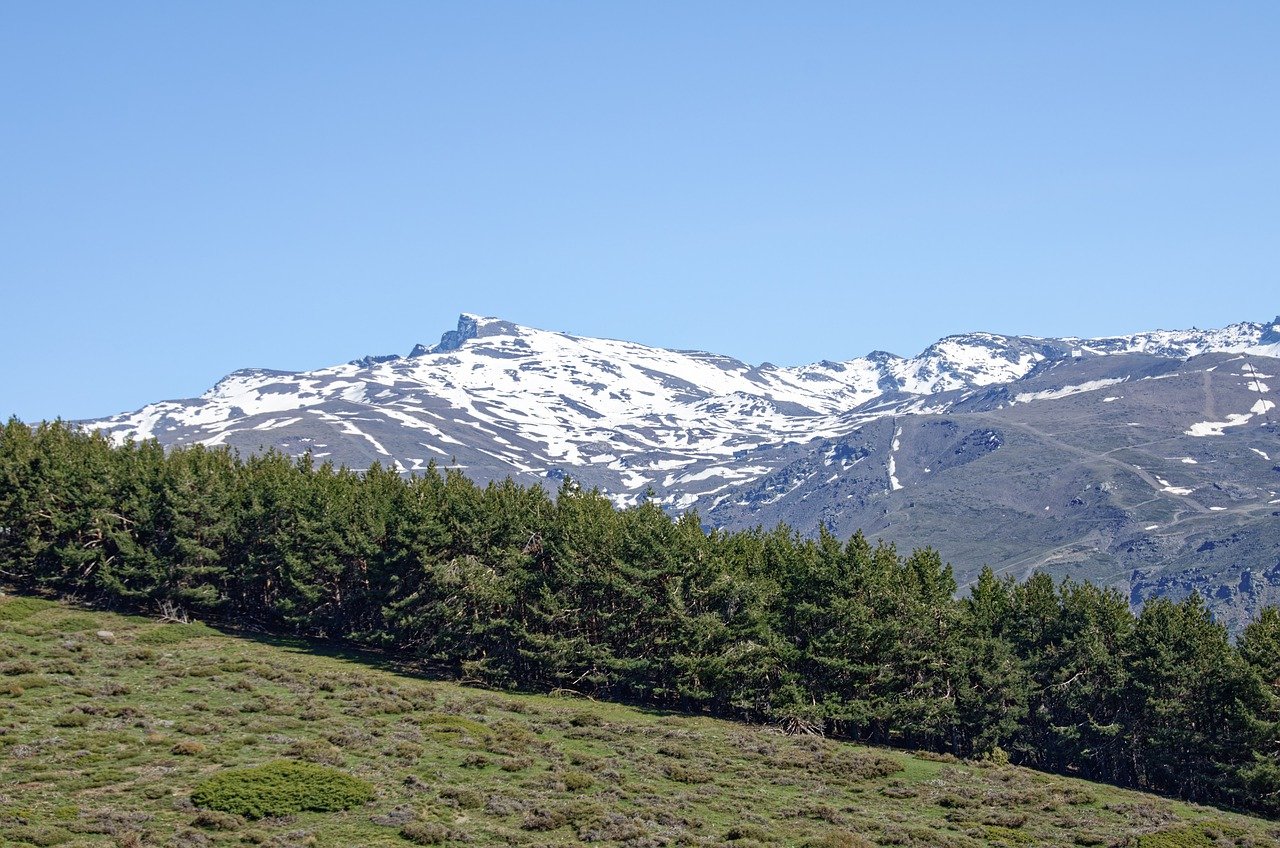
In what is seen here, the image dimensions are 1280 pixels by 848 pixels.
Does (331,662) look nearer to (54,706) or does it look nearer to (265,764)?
(54,706)

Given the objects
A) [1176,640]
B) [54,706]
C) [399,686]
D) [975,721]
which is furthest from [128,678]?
[1176,640]

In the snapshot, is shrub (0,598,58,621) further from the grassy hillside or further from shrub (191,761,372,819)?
shrub (191,761,372,819)

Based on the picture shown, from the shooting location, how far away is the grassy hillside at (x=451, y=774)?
5406 cm

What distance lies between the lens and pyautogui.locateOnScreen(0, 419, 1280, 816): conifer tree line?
9562 cm

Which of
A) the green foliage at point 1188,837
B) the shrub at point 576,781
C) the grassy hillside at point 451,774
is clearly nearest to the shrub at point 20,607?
the grassy hillside at point 451,774

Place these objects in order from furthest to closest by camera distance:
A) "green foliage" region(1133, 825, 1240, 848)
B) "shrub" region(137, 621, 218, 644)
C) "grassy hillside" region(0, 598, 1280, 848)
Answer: "shrub" region(137, 621, 218, 644) < "green foliage" region(1133, 825, 1240, 848) < "grassy hillside" region(0, 598, 1280, 848)

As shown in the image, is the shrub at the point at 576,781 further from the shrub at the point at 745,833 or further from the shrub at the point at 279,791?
the shrub at the point at 279,791

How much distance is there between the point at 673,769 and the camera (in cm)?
7088

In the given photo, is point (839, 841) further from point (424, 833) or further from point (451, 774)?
point (451, 774)

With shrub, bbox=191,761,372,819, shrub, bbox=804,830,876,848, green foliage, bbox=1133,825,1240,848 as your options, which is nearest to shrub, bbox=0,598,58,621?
shrub, bbox=191,761,372,819

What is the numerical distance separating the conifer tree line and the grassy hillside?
7448 mm

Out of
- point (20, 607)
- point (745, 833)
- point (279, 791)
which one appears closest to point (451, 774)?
point (279, 791)

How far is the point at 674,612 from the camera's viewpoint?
102 m

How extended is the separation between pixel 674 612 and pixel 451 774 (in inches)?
1522
